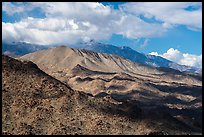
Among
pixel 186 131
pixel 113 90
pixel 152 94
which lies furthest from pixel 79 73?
pixel 186 131

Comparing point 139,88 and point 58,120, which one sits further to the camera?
point 139,88

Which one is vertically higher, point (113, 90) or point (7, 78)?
point (7, 78)

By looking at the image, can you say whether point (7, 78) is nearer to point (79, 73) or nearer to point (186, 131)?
point (186, 131)

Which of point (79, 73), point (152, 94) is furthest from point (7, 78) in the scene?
point (79, 73)

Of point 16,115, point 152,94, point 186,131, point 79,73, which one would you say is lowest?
point 79,73

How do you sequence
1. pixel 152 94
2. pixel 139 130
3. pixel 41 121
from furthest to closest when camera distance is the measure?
pixel 152 94 → pixel 139 130 → pixel 41 121

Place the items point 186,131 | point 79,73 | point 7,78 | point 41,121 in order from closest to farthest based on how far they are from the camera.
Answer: point 41,121 → point 7,78 → point 186,131 → point 79,73

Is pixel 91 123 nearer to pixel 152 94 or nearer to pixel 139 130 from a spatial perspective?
pixel 139 130

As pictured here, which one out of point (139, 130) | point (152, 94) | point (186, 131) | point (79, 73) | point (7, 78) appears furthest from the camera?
point (79, 73)

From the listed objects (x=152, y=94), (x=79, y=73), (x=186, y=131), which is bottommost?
(x=79, y=73)
